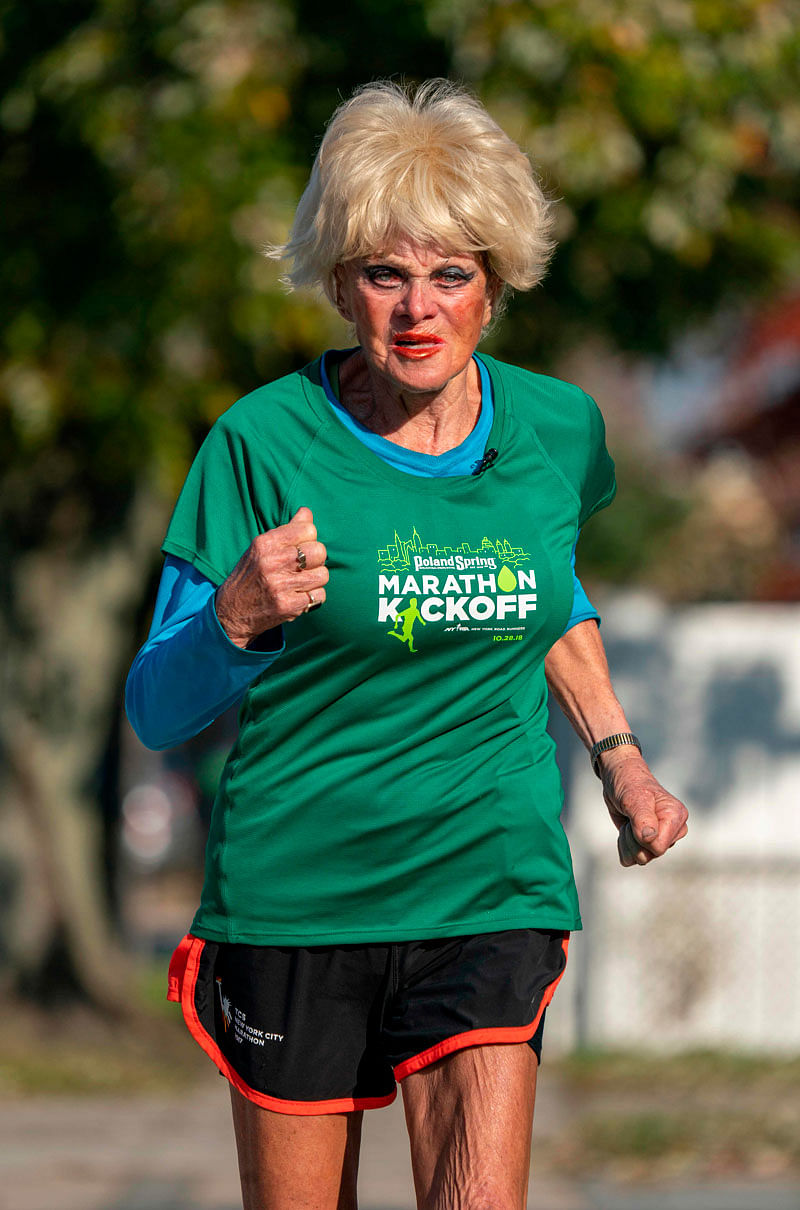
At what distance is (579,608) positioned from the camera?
279 centimetres

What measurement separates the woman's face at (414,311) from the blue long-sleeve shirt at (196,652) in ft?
0.34

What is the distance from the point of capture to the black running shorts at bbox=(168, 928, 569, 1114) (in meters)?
2.53

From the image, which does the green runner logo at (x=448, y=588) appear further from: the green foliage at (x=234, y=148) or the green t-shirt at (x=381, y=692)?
the green foliage at (x=234, y=148)

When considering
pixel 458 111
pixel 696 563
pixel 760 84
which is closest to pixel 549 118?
pixel 760 84

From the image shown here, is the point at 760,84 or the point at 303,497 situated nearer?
the point at 303,497

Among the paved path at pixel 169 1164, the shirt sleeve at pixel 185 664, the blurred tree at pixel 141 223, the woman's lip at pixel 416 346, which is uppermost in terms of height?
the blurred tree at pixel 141 223

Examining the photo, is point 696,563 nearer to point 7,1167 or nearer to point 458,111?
point 7,1167

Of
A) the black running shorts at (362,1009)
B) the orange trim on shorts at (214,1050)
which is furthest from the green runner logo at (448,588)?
the orange trim on shorts at (214,1050)

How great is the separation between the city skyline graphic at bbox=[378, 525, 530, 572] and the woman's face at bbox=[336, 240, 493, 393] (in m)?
0.24

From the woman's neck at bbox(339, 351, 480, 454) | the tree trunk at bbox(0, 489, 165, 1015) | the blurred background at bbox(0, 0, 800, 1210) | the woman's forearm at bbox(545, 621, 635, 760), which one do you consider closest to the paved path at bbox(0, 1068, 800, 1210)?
the blurred background at bbox(0, 0, 800, 1210)

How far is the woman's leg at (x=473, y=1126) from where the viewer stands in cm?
246

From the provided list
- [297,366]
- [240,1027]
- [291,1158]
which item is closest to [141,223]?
[297,366]

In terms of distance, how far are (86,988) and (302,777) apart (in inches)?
257

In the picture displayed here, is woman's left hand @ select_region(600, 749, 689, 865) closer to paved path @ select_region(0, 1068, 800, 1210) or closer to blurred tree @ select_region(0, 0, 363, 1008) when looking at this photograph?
paved path @ select_region(0, 1068, 800, 1210)
